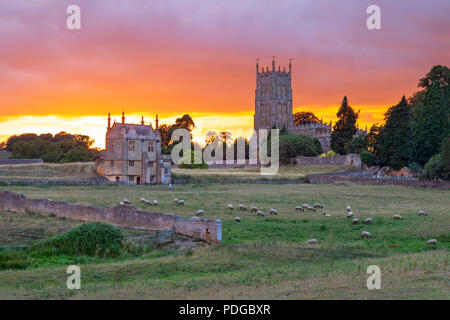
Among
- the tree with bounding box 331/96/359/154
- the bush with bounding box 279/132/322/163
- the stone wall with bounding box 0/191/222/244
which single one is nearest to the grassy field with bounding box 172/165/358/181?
the bush with bounding box 279/132/322/163

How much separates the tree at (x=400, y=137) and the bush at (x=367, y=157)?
32.2ft

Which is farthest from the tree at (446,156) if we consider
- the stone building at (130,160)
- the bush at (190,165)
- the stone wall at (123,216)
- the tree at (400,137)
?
the bush at (190,165)

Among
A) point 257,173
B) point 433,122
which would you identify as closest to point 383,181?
point 433,122

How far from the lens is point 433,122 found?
303 ft

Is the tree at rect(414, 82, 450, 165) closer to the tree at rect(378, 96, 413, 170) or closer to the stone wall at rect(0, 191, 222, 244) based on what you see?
the tree at rect(378, 96, 413, 170)

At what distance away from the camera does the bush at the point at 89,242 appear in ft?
83.6

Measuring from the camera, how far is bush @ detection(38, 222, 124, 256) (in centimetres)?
2547

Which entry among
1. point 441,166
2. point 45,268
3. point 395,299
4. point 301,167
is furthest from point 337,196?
point 301,167

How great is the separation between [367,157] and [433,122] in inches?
713

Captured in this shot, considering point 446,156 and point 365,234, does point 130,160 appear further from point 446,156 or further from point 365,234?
point 365,234

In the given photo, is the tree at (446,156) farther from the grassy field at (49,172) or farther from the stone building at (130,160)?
the grassy field at (49,172)
